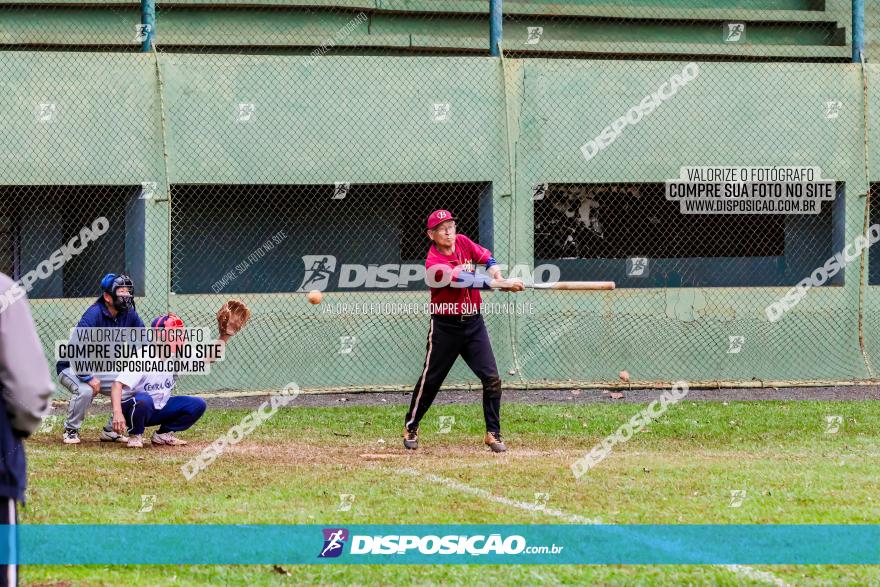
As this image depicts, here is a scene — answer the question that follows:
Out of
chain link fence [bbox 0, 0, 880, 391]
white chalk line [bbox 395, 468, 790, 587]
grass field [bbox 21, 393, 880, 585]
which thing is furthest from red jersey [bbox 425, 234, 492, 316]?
chain link fence [bbox 0, 0, 880, 391]

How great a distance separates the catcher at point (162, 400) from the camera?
402 inches

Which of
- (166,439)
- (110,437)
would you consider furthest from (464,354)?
(110,437)

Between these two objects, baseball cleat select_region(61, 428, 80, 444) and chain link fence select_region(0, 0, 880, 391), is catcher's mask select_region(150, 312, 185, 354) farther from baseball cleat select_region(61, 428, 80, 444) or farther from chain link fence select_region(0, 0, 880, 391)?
chain link fence select_region(0, 0, 880, 391)

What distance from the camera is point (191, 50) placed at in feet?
55.8

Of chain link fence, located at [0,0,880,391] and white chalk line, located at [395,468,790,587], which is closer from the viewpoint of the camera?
white chalk line, located at [395,468,790,587]

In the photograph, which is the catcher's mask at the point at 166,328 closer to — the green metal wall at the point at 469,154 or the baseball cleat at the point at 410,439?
the baseball cleat at the point at 410,439

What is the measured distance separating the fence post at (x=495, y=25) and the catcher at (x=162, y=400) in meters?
6.31

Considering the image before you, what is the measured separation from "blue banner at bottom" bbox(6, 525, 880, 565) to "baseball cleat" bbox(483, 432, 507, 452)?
329 cm

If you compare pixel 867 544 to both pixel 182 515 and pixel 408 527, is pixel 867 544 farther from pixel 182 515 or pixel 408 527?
pixel 182 515

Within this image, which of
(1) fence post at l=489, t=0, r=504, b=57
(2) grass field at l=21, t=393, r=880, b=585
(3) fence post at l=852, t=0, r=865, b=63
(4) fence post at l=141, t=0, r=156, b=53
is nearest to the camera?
(2) grass field at l=21, t=393, r=880, b=585

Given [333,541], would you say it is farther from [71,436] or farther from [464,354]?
[71,436]

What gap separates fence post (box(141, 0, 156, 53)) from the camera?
14.3 metres

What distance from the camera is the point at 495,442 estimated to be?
9984mm

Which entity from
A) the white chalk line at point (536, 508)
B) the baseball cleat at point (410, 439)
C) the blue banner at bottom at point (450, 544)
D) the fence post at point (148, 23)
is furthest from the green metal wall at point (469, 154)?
the blue banner at bottom at point (450, 544)
